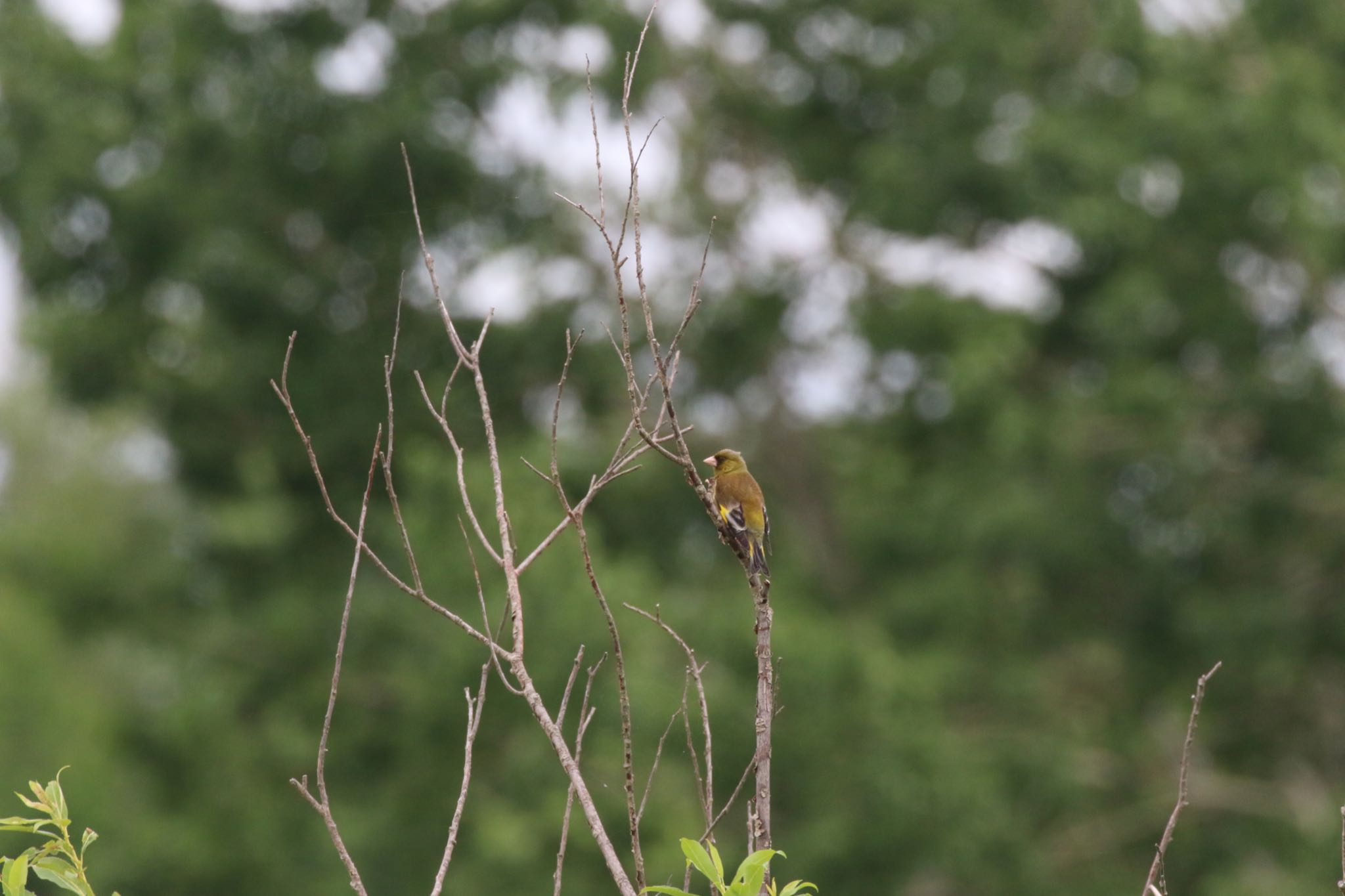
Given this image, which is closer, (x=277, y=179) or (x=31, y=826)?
(x=31, y=826)

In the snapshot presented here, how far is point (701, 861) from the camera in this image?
9.82 ft

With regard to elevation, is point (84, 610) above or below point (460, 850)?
above

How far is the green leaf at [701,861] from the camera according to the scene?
2.97m

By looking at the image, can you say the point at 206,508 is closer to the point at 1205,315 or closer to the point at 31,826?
the point at 1205,315

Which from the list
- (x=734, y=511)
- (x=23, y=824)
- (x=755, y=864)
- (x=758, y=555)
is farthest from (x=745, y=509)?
(x=23, y=824)

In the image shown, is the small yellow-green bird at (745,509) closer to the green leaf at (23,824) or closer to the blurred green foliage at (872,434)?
the green leaf at (23,824)

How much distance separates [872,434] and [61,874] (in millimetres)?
13561

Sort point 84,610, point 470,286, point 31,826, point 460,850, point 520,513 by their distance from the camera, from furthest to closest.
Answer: point 84,610 → point 470,286 → point 460,850 → point 520,513 → point 31,826

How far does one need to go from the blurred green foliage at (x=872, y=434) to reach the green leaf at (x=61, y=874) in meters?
9.55

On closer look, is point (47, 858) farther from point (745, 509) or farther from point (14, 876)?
point (745, 509)

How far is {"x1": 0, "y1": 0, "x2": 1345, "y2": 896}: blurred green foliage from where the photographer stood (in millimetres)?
13492

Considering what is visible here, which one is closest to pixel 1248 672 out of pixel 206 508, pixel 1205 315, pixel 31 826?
pixel 1205 315

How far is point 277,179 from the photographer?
14578 mm

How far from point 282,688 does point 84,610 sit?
2.09 meters
